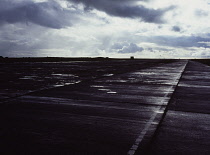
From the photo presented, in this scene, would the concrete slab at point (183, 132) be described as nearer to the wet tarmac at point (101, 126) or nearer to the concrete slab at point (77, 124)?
the wet tarmac at point (101, 126)

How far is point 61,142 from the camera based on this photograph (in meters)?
5.47

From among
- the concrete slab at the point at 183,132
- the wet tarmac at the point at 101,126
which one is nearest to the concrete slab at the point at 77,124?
the wet tarmac at the point at 101,126

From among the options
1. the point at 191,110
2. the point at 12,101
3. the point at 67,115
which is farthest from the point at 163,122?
the point at 12,101

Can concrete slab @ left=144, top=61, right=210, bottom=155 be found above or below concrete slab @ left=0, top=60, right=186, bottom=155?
below

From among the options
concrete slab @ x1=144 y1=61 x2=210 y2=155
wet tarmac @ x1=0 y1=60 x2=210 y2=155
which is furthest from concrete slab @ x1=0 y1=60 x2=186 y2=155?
concrete slab @ x1=144 y1=61 x2=210 y2=155

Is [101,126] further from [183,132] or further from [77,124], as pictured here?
[183,132]

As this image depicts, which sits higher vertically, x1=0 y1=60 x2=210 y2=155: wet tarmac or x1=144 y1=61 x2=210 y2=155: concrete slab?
Answer: x1=0 y1=60 x2=210 y2=155: wet tarmac

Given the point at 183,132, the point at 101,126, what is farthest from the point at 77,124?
the point at 183,132

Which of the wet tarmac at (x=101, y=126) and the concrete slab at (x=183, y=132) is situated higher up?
the wet tarmac at (x=101, y=126)

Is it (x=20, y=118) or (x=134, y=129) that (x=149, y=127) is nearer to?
(x=134, y=129)

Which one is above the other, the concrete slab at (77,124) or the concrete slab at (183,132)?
the concrete slab at (77,124)

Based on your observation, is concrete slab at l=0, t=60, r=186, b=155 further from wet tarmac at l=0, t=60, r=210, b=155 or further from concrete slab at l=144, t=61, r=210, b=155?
concrete slab at l=144, t=61, r=210, b=155

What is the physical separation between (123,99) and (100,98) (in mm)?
1006

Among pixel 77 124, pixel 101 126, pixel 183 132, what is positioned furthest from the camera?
pixel 77 124
